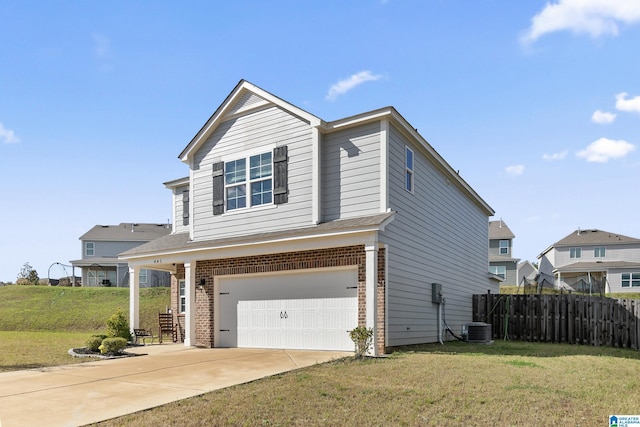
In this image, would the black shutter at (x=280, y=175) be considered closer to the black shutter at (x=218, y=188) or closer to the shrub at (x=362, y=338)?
the black shutter at (x=218, y=188)

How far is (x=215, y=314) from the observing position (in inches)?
615

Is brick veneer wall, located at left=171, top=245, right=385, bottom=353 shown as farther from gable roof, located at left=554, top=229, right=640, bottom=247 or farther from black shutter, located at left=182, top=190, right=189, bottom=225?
gable roof, located at left=554, top=229, right=640, bottom=247

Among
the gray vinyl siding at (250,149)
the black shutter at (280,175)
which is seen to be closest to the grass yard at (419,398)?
the gray vinyl siding at (250,149)

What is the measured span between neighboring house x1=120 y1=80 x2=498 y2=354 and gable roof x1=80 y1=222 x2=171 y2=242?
28379 millimetres

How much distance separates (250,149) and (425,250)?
615cm

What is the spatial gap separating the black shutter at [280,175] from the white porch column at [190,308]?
3937mm

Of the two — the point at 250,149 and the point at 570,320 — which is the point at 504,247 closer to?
the point at 570,320

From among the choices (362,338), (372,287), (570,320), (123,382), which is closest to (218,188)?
(372,287)

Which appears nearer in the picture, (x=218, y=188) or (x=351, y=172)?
(x=351, y=172)

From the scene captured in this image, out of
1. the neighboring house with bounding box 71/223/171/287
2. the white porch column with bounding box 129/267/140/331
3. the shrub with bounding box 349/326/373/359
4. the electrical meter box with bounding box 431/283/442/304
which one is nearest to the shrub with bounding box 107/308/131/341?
the white porch column with bounding box 129/267/140/331

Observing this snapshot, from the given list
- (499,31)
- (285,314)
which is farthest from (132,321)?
(499,31)

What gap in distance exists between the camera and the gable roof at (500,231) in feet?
138

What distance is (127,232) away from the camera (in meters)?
45.1

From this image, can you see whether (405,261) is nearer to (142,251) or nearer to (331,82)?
(331,82)
